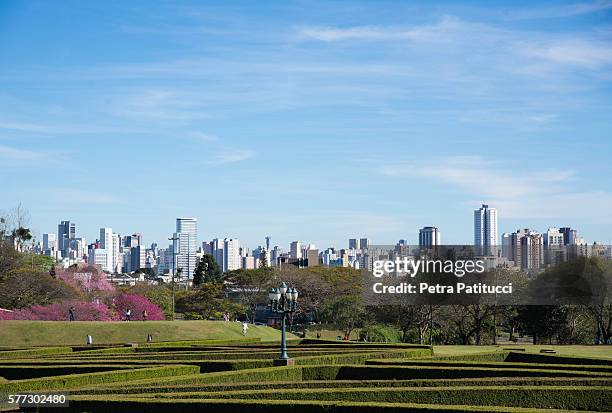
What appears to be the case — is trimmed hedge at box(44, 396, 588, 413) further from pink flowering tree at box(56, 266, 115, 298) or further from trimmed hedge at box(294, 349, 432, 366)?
pink flowering tree at box(56, 266, 115, 298)

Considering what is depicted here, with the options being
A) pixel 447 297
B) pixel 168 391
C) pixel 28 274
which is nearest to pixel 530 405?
pixel 168 391

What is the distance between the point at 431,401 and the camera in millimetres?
20188

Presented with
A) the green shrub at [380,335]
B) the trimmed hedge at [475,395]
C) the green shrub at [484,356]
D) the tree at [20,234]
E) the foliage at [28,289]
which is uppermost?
the tree at [20,234]

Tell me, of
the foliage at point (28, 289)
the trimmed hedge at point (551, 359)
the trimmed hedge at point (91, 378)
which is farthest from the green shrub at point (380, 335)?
the trimmed hedge at point (91, 378)

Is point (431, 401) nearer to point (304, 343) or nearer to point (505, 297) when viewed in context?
point (304, 343)

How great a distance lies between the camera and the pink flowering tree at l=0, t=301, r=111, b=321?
208 feet

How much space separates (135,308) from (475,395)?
5801cm

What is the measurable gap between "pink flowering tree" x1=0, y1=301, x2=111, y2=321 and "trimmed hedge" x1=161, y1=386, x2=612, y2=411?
46824 mm

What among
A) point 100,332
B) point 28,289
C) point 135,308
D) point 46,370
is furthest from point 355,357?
point 135,308

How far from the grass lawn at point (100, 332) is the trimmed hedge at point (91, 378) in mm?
26912

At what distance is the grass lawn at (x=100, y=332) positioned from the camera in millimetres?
53906

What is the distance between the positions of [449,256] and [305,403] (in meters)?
52.9

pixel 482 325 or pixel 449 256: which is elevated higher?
pixel 449 256

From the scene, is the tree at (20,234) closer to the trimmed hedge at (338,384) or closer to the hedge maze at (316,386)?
the hedge maze at (316,386)
